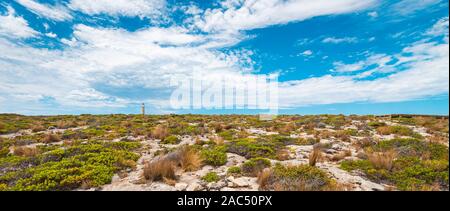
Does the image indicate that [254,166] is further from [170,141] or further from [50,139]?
[50,139]

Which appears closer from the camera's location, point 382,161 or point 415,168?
point 415,168

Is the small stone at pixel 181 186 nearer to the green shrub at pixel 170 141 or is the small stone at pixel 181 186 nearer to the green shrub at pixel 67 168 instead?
the green shrub at pixel 67 168

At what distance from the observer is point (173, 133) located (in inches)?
614

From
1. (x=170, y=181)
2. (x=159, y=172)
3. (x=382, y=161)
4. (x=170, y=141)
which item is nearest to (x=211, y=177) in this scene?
(x=170, y=181)

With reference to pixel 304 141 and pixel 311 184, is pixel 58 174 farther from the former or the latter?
pixel 304 141

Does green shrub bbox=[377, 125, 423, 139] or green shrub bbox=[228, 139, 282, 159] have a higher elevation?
green shrub bbox=[377, 125, 423, 139]

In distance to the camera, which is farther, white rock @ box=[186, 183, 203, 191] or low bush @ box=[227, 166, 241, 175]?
low bush @ box=[227, 166, 241, 175]

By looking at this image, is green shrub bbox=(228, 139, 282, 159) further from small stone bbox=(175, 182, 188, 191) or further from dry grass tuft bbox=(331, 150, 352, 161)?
small stone bbox=(175, 182, 188, 191)

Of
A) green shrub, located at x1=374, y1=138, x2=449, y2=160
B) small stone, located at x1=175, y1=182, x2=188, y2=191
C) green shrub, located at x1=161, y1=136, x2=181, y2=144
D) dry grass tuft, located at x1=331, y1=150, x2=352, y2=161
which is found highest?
green shrub, located at x1=374, y1=138, x2=449, y2=160

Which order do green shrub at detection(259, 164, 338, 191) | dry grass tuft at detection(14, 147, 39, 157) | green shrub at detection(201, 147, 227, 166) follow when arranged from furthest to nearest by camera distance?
dry grass tuft at detection(14, 147, 39, 157) < green shrub at detection(201, 147, 227, 166) < green shrub at detection(259, 164, 338, 191)

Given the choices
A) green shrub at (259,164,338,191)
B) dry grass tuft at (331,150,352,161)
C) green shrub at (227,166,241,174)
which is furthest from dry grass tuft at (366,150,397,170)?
green shrub at (227,166,241,174)
